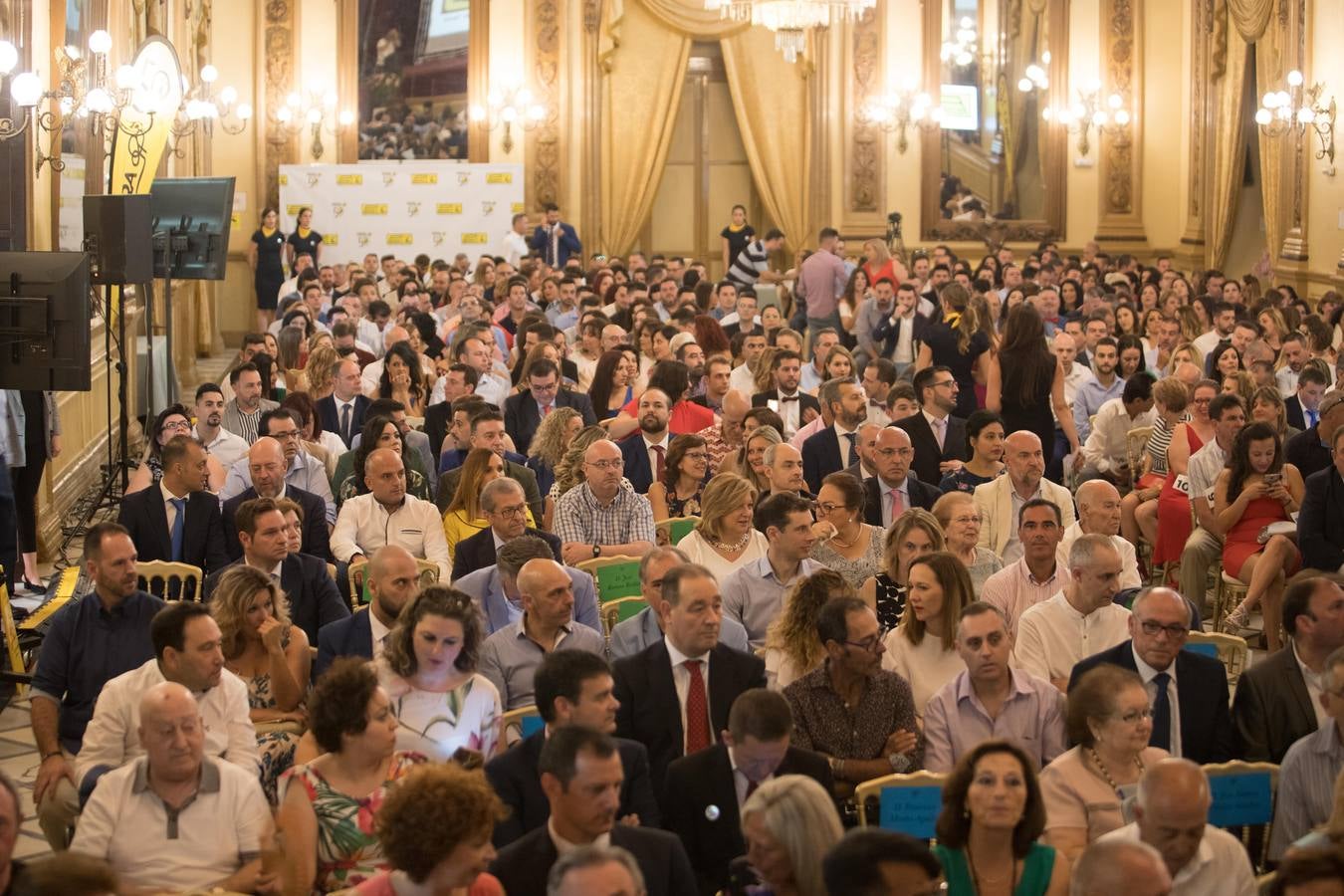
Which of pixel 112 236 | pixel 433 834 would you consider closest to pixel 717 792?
pixel 433 834

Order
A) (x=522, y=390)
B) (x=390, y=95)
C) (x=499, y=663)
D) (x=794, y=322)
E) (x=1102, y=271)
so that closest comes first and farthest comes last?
(x=499, y=663) < (x=522, y=390) < (x=794, y=322) < (x=1102, y=271) < (x=390, y=95)

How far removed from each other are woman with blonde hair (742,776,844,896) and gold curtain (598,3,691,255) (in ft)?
59.2

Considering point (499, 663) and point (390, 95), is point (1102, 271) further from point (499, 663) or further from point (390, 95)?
point (499, 663)

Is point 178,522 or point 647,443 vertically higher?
point 647,443

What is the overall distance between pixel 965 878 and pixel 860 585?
2.63m

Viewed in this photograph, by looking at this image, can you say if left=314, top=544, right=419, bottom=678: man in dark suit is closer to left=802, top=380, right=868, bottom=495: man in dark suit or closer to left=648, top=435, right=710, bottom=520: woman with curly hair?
left=648, top=435, right=710, bottom=520: woman with curly hair

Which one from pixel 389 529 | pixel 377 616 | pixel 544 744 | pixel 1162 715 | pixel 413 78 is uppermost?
pixel 413 78

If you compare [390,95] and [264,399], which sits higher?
[390,95]

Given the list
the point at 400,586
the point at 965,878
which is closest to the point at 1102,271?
the point at 400,586

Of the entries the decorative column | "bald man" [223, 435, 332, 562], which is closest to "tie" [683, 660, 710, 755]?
"bald man" [223, 435, 332, 562]

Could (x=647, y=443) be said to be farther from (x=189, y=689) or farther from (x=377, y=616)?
(x=189, y=689)

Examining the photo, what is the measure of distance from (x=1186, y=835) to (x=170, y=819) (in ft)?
7.84

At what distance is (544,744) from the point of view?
14.7 ft

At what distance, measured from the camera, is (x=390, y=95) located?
21.4 m
